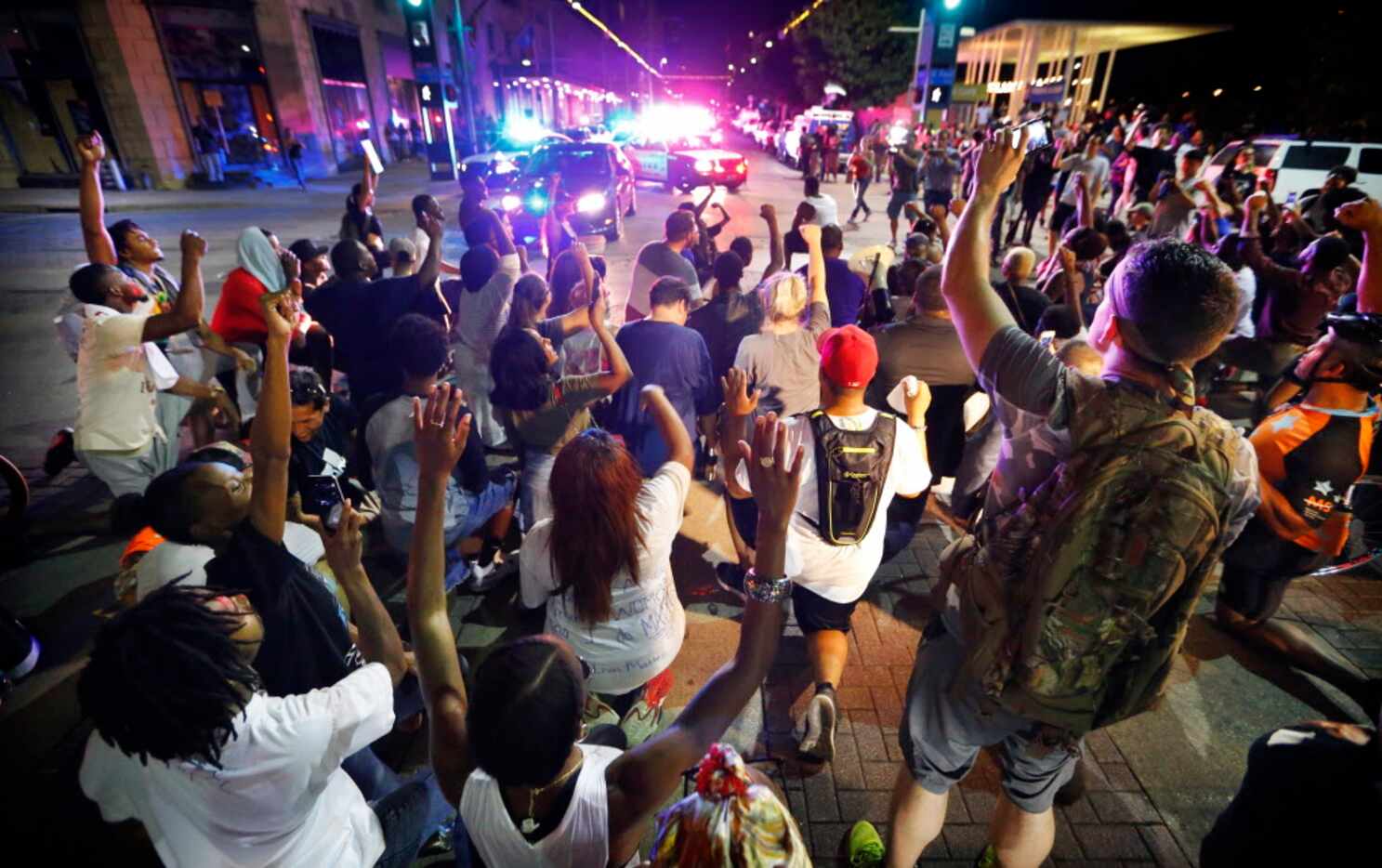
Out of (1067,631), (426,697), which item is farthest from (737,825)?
(1067,631)

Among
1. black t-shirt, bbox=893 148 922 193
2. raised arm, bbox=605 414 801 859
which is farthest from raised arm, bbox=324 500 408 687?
black t-shirt, bbox=893 148 922 193

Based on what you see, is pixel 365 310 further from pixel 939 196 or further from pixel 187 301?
pixel 939 196

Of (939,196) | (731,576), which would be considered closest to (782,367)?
(731,576)

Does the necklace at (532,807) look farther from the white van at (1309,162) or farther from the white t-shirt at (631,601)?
Answer: the white van at (1309,162)

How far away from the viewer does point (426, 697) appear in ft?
5.95

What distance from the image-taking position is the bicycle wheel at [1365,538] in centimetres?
418

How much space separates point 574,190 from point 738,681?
44.3 ft

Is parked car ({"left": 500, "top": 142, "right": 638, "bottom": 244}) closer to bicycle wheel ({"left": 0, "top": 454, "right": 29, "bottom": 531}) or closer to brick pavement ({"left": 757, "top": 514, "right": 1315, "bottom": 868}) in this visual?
bicycle wheel ({"left": 0, "top": 454, "right": 29, "bottom": 531})

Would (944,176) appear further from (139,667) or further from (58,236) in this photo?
(58,236)

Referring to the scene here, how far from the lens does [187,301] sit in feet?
11.6

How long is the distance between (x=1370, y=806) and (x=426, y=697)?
7.44 ft

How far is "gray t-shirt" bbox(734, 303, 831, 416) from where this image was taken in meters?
4.23

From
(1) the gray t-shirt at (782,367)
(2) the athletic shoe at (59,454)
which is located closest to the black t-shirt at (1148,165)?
(1) the gray t-shirt at (782,367)

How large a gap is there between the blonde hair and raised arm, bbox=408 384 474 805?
8.80 feet
